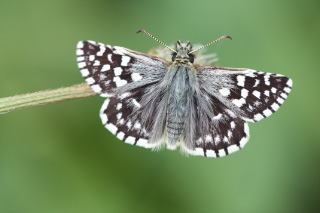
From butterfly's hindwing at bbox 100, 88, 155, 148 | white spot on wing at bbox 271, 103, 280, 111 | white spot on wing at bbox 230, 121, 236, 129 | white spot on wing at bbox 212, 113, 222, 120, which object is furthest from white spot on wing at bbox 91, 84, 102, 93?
white spot on wing at bbox 271, 103, 280, 111

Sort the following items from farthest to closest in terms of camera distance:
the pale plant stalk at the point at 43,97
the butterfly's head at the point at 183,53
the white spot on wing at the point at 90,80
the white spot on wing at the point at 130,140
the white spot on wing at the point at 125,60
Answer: the butterfly's head at the point at 183,53
the white spot on wing at the point at 125,60
the white spot on wing at the point at 130,140
the white spot on wing at the point at 90,80
the pale plant stalk at the point at 43,97

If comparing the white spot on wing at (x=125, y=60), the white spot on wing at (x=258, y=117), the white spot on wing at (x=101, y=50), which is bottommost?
the white spot on wing at (x=258, y=117)

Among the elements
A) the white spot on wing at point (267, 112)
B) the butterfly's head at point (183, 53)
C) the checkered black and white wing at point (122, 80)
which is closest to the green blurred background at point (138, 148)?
A: the butterfly's head at point (183, 53)

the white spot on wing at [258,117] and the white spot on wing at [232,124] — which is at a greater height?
the white spot on wing at [258,117]

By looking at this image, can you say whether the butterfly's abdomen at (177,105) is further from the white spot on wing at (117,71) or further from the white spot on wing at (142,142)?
the white spot on wing at (117,71)

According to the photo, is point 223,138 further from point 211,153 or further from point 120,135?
point 120,135

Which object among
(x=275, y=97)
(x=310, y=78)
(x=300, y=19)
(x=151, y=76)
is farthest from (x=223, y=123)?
(x=300, y=19)

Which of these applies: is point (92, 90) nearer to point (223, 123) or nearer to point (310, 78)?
point (223, 123)
